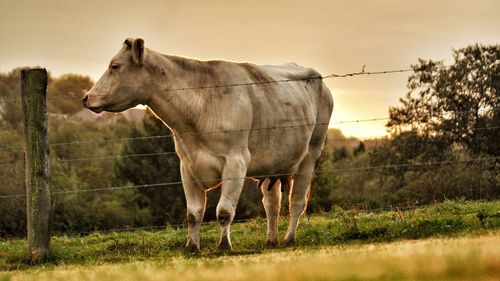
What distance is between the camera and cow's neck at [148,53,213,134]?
44.4 ft

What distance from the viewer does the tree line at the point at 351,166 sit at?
43.1m

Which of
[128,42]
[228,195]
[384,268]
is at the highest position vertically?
[128,42]

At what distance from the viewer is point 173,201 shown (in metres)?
56.5

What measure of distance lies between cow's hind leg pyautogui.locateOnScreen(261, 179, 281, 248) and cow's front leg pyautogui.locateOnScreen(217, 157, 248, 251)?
1.35m

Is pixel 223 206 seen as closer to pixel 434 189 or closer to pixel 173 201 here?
pixel 434 189

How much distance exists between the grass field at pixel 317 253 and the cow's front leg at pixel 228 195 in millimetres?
383

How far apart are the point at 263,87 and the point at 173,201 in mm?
42707

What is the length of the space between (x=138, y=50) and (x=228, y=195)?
2.39 meters

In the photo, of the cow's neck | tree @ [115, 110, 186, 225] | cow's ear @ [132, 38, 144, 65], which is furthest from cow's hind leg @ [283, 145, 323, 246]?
tree @ [115, 110, 186, 225]

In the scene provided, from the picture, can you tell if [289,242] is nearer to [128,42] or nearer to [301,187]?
[301,187]

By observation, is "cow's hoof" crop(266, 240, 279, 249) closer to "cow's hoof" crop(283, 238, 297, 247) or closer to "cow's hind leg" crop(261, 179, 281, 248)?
"cow's hind leg" crop(261, 179, 281, 248)

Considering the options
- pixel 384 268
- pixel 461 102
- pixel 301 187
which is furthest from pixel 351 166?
pixel 384 268

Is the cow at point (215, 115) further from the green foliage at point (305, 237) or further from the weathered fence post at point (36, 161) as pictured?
the weathered fence post at point (36, 161)

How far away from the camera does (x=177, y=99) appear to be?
1359 centimetres
